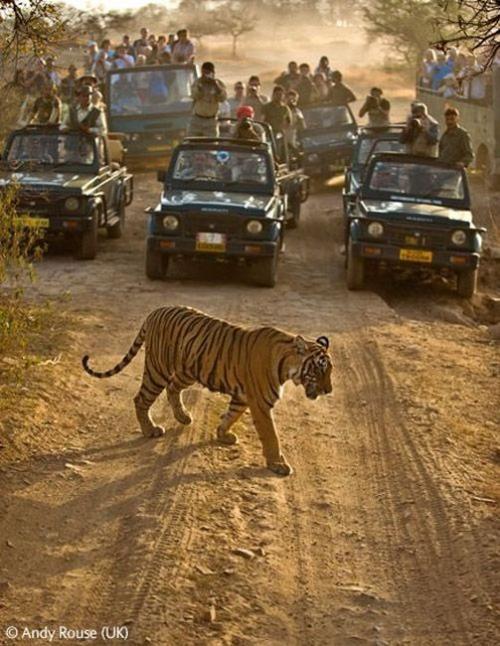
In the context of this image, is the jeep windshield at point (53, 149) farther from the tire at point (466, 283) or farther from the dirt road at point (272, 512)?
the tire at point (466, 283)

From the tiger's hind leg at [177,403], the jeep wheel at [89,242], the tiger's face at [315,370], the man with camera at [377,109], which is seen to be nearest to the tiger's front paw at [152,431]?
the tiger's hind leg at [177,403]

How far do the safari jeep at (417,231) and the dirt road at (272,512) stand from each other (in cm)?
205

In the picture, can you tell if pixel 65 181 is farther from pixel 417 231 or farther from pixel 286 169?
pixel 417 231

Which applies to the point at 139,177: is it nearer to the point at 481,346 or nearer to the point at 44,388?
the point at 481,346

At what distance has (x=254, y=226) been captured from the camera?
1343 cm

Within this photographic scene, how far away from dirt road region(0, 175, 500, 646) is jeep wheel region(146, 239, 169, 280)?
225 cm

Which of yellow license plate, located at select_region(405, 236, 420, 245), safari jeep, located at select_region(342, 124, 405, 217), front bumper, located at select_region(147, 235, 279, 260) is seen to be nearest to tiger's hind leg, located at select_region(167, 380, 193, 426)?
front bumper, located at select_region(147, 235, 279, 260)

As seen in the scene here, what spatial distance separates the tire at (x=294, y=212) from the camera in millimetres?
17766

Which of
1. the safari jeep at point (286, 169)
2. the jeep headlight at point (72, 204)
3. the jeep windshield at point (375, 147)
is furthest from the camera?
the jeep windshield at point (375, 147)

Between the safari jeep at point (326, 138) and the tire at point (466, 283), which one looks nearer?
the tire at point (466, 283)

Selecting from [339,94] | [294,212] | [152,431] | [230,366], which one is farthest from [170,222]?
[339,94]

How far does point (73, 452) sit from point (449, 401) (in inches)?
124

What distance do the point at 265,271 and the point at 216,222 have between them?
77 centimetres

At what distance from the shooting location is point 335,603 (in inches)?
239
